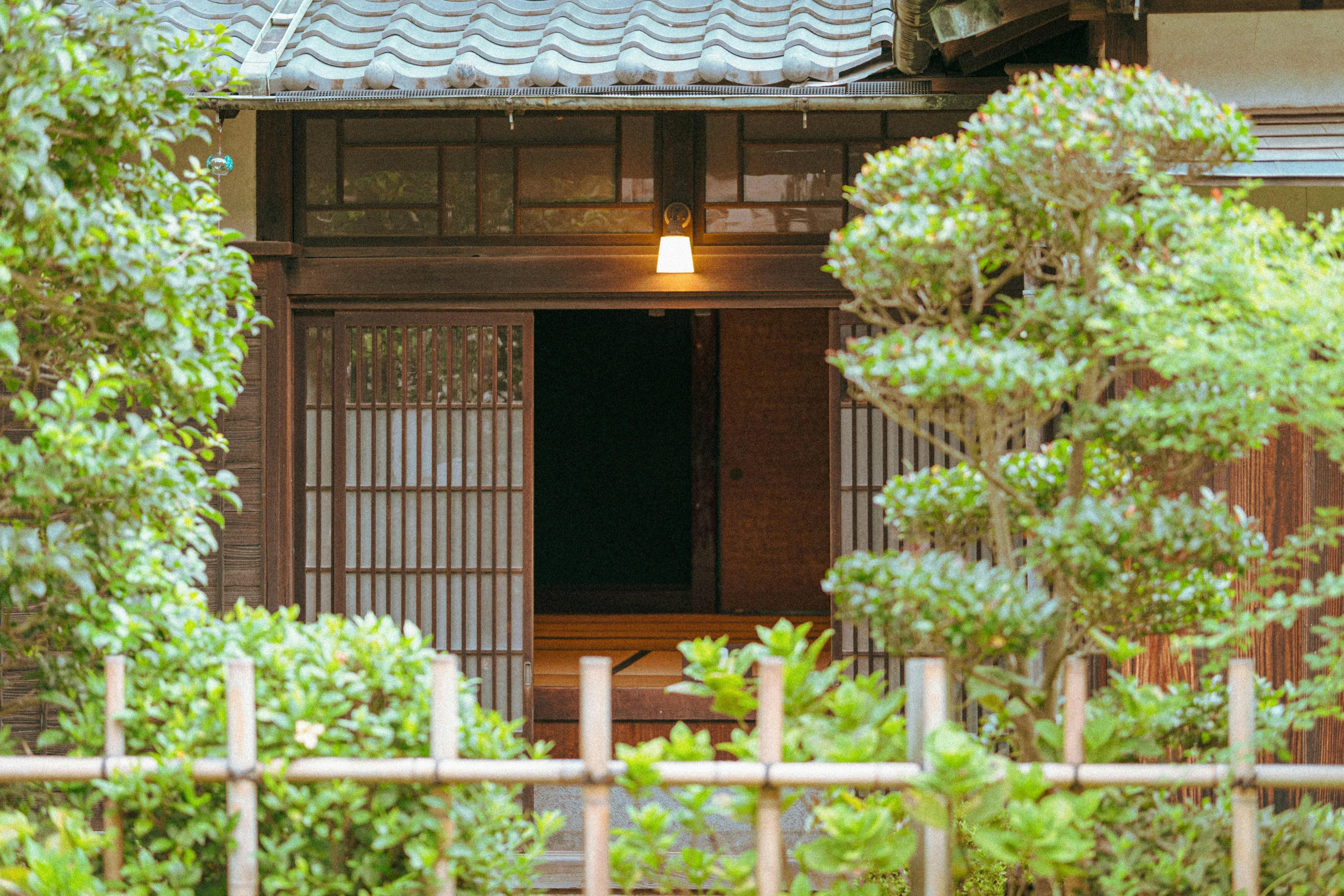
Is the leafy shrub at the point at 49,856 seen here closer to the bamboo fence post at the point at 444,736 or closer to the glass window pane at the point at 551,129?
the bamboo fence post at the point at 444,736

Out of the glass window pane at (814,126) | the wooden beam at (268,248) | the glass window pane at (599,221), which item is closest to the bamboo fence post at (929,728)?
the glass window pane at (599,221)

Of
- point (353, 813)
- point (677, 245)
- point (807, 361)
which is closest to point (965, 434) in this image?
point (353, 813)

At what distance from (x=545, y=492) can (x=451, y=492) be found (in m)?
6.33

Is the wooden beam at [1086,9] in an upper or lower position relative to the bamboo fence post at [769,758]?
upper

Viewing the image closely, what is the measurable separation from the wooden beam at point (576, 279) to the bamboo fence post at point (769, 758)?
2954mm

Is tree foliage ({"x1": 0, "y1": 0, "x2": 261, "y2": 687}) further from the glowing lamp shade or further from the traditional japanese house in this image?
the glowing lamp shade

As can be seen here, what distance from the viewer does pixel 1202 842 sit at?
120 inches

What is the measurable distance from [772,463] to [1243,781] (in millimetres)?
8881

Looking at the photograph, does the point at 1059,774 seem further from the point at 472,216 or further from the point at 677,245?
the point at 472,216

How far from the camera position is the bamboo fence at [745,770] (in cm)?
292

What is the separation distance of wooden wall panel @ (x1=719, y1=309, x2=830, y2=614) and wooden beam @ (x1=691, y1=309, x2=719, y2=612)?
0.07 metres

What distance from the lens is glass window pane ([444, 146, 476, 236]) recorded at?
5.73 m

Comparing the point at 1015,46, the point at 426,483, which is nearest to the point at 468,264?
the point at 426,483

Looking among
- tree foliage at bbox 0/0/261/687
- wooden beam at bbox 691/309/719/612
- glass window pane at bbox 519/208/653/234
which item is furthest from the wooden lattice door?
wooden beam at bbox 691/309/719/612
